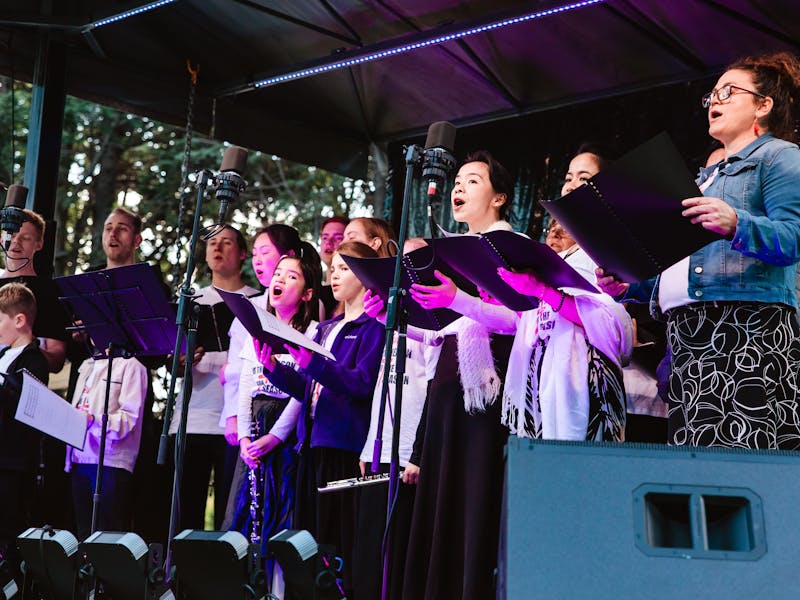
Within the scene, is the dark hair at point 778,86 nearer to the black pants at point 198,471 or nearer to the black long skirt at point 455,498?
the black long skirt at point 455,498

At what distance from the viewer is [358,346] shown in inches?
172

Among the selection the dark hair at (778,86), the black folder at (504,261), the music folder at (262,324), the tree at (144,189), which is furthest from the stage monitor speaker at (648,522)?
the tree at (144,189)

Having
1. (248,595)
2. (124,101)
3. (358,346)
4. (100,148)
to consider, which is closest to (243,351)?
(358,346)

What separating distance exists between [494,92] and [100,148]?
700 centimetres

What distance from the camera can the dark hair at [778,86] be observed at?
2.88 m

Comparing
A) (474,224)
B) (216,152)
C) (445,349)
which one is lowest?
(445,349)

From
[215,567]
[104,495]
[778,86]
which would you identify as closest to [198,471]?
[104,495]

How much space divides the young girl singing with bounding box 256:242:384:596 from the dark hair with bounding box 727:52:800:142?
6.22 ft

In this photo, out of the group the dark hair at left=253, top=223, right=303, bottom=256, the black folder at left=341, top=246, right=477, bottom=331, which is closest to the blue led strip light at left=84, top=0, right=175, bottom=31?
the dark hair at left=253, top=223, right=303, bottom=256

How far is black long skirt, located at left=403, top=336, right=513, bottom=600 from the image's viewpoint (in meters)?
3.41

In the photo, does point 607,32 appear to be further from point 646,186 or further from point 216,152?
point 216,152

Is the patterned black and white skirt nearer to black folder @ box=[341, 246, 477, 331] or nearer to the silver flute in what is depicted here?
black folder @ box=[341, 246, 477, 331]

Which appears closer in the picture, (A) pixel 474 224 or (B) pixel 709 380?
(B) pixel 709 380

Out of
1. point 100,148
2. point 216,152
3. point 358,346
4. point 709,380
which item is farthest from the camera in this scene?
point 100,148
